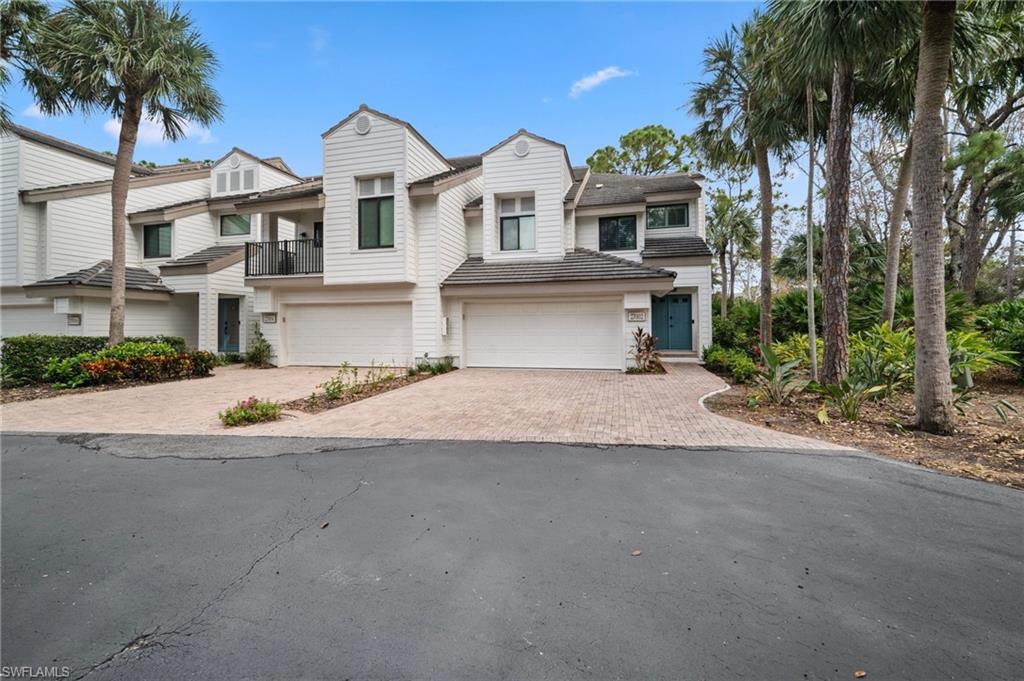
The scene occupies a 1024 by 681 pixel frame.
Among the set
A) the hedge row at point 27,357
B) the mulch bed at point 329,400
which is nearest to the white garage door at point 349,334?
the mulch bed at point 329,400

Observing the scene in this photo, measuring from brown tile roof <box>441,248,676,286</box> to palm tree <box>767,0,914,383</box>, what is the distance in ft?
13.4

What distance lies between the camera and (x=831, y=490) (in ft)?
12.7

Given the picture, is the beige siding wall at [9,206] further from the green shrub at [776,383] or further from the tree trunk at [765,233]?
the tree trunk at [765,233]

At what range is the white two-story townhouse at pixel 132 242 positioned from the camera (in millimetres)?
14219

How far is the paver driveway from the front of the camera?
5.73 metres

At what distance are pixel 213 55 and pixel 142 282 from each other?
8.63 m

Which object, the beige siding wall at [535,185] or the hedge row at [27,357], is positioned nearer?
the hedge row at [27,357]

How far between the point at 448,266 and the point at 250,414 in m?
8.17

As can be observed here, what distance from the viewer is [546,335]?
13203mm

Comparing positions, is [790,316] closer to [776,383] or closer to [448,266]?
[776,383]

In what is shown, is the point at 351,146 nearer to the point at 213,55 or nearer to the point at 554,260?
the point at 213,55

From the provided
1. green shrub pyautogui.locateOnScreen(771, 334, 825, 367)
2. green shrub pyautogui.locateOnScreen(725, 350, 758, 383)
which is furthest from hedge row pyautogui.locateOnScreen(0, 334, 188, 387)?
green shrub pyautogui.locateOnScreen(771, 334, 825, 367)

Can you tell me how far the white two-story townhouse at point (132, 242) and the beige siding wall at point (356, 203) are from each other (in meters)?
4.08

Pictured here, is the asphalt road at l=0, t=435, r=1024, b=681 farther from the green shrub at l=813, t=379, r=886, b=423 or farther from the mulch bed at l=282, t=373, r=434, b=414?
the mulch bed at l=282, t=373, r=434, b=414
